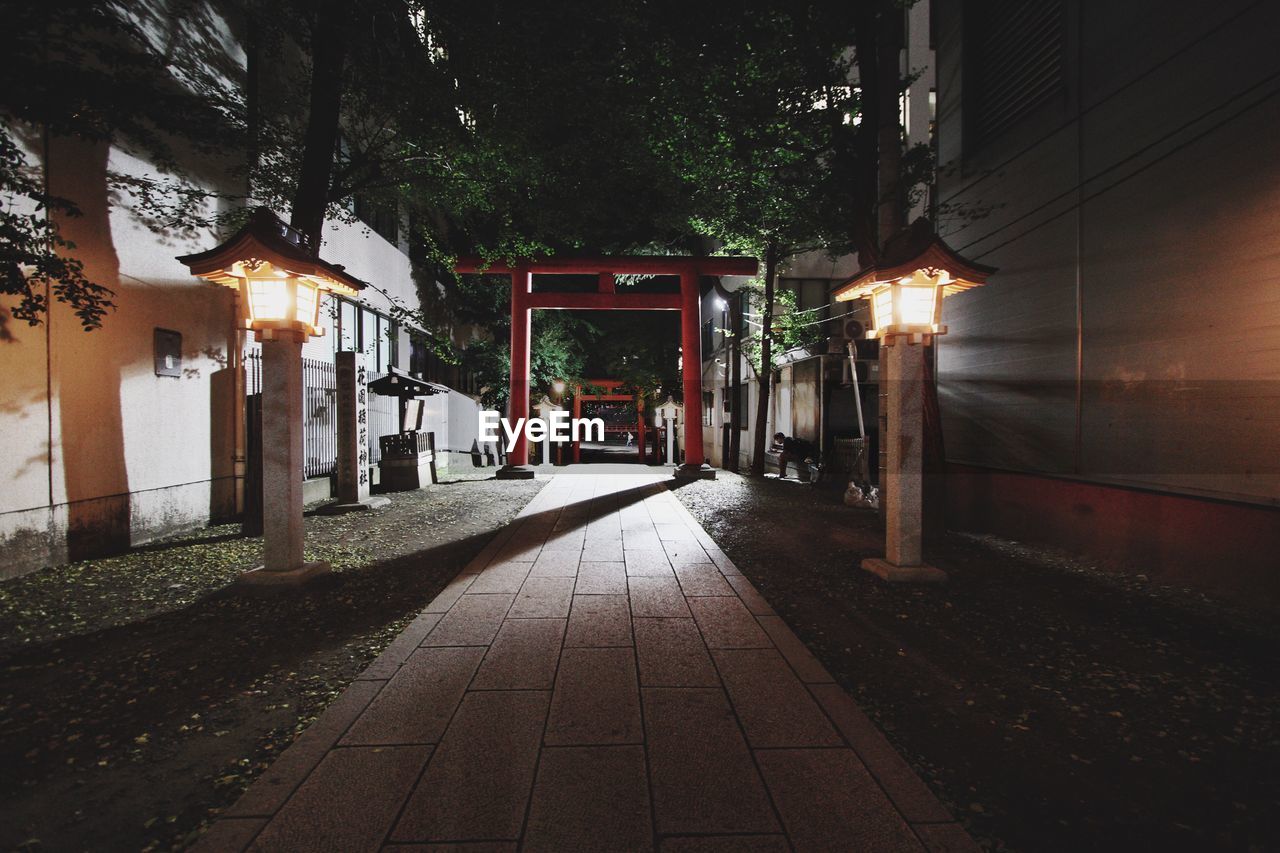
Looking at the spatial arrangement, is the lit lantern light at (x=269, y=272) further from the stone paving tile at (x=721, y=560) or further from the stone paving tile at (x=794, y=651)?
the stone paving tile at (x=794, y=651)

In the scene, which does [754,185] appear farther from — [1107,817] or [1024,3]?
[1107,817]

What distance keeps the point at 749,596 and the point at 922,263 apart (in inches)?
Answer: 148

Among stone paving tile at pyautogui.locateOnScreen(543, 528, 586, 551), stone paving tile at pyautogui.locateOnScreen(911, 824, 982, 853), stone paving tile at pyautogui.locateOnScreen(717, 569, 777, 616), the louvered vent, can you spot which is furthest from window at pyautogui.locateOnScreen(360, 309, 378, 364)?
stone paving tile at pyautogui.locateOnScreen(911, 824, 982, 853)

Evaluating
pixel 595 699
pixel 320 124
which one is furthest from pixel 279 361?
pixel 595 699

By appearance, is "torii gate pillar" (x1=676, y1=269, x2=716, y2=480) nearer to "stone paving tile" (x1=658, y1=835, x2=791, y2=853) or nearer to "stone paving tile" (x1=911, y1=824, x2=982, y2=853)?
"stone paving tile" (x1=911, y1=824, x2=982, y2=853)

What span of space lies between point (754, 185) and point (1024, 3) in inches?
191

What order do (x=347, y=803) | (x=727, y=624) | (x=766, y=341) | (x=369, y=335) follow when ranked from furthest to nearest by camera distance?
1. (x=766, y=341)
2. (x=369, y=335)
3. (x=727, y=624)
4. (x=347, y=803)

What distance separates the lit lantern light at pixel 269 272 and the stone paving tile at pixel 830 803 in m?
5.91

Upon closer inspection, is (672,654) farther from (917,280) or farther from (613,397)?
(613,397)

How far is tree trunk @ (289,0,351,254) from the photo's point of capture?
8125mm

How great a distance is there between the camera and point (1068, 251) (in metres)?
7.62

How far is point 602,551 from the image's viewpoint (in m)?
7.33

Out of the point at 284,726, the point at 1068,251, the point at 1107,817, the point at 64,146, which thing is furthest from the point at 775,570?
the point at 64,146

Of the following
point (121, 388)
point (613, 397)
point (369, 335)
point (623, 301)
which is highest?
point (623, 301)
